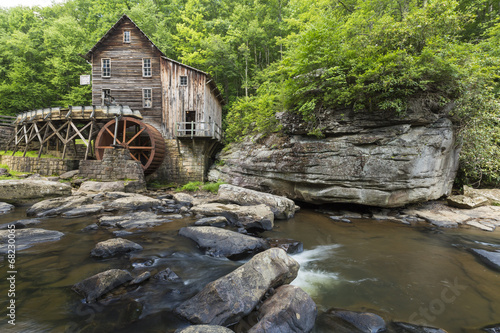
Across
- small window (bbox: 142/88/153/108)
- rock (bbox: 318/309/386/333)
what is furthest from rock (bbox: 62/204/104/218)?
small window (bbox: 142/88/153/108)

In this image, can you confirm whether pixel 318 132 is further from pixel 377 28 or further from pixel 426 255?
pixel 426 255

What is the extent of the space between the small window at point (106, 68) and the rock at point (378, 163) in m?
14.6

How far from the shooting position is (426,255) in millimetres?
4348

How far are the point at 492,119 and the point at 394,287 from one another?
7.39 m

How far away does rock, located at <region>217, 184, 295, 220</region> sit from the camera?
7.01 metres

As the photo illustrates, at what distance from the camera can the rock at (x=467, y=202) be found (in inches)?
282

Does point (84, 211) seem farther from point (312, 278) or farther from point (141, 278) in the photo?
point (312, 278)

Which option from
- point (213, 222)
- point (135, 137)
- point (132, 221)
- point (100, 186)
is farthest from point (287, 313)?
point (135, 137)

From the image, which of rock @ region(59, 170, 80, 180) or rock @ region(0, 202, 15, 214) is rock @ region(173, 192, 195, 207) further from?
rock @ region(59, 170, 80, 180)

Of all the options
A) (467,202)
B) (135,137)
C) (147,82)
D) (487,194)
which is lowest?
(467,202)

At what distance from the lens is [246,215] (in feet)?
19.7

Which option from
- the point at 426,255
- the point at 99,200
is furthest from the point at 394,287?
the point at 99,200

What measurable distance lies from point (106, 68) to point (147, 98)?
11.9 ft

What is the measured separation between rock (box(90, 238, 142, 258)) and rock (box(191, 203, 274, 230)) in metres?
2.69
